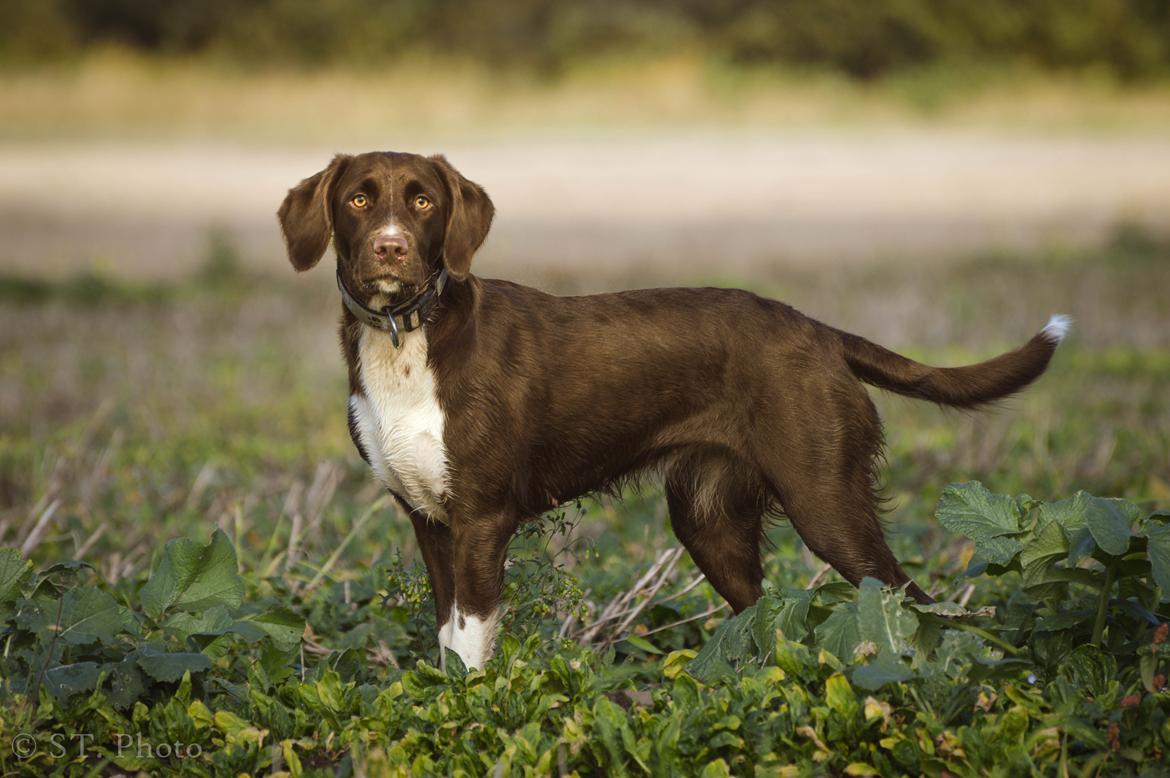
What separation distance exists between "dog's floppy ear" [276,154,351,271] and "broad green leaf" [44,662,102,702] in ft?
4.06

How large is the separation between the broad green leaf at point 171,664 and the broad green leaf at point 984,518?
2.03 m

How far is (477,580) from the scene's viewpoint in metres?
4.12

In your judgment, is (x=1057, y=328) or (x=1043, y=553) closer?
(x=1043, y=553)

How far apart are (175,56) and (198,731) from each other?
1752cm

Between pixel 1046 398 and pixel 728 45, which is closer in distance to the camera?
pixel 1046 398

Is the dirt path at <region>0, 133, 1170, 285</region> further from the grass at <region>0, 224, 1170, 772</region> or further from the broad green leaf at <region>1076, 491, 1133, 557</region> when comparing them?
the broad green leaf at <region>1076, 491, 1133, 557</region>

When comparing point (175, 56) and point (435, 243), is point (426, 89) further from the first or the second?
point (435, 243)

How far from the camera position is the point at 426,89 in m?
21.6

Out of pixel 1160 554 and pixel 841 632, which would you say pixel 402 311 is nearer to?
pixel 841 632

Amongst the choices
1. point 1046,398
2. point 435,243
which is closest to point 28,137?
point 1046,398

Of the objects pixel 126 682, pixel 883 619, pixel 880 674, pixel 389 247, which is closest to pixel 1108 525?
pixel 883 619

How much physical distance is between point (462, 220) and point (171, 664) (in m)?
1.46

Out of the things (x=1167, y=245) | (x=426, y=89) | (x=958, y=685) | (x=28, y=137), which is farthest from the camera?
(x=426, y=89)

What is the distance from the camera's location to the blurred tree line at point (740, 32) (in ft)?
71.2
